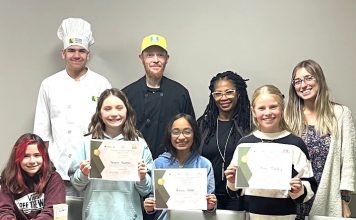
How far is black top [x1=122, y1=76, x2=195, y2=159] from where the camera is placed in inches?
112

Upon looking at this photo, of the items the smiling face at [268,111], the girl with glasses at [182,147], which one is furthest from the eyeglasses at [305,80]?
the girl with glasses at [182,147]

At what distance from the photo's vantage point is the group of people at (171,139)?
2.23 m

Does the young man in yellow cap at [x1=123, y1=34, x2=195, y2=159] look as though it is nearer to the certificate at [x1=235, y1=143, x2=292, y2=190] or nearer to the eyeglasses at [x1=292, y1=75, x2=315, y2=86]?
the eyeglasses at [x1=292, y1=75, x2=315, y2=86]

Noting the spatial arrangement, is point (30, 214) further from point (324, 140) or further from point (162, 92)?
point (324, 140)

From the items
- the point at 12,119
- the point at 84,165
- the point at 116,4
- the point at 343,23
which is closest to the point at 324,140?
the point at 343,23

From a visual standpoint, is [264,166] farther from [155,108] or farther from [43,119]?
[43,119]

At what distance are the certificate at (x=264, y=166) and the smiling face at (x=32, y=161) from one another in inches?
41.1

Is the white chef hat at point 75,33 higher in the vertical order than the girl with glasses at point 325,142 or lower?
higher

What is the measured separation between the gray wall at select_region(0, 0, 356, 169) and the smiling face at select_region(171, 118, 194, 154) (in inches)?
31.6

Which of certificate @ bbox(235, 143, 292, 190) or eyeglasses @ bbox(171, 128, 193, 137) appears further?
eyeglasses @ bbox(171, 128, 193, 137)

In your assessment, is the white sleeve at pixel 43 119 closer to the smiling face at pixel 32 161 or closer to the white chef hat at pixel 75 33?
the white chef hat at pixel 75 33

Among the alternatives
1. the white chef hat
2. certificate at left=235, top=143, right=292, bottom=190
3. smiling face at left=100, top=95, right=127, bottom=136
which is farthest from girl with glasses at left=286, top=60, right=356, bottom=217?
the white chef hat

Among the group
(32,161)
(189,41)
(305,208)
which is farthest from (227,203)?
(189,41)

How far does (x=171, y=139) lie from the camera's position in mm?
2496
